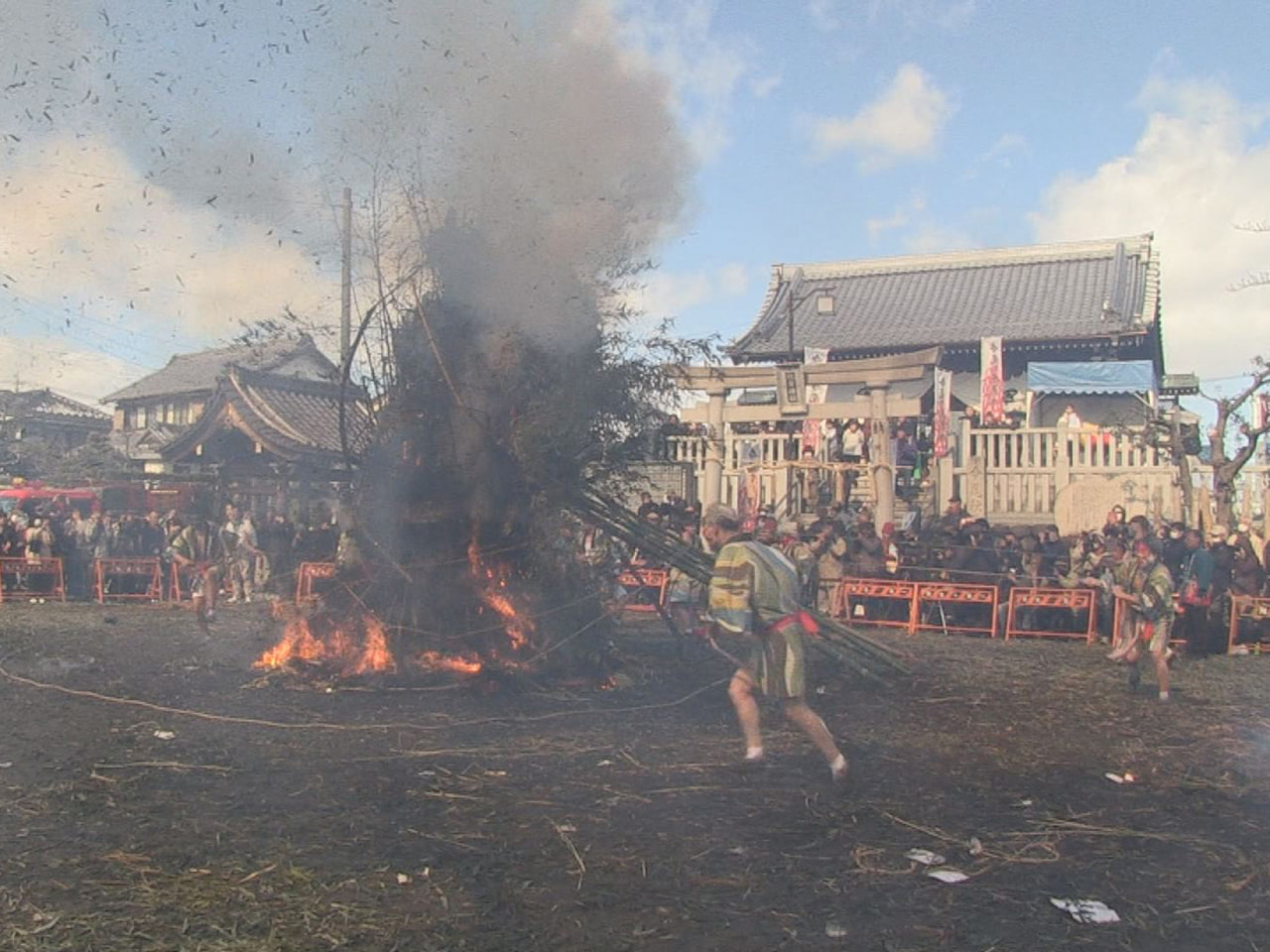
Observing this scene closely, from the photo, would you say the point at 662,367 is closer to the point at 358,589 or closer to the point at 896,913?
the point at 358,589

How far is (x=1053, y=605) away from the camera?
567 inches

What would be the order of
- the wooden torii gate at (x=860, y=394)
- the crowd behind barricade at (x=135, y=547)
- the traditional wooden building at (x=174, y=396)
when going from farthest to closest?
the traditional wooden building at (x=174, y=396)
the crowd behind barricade at (x=135, y=547)
the wooden torii gate at (x=860, y=394)

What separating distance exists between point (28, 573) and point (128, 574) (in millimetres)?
1704

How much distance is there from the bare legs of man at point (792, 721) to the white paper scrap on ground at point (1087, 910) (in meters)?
1.96

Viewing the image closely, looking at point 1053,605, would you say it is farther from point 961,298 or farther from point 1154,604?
point 961,298

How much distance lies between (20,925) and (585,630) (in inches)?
251

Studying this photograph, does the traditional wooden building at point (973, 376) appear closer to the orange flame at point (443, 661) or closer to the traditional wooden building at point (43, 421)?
the orange flame at point (443, 661)

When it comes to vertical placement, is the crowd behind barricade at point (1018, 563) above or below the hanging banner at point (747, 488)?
below

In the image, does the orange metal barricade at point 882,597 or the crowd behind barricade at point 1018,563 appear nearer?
the crowd behind barricade at point 1018,563

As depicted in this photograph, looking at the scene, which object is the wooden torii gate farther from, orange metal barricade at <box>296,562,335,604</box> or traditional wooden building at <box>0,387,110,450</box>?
traditional wooden building at <box>0,387,110,450</box>

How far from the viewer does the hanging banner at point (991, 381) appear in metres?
23.0

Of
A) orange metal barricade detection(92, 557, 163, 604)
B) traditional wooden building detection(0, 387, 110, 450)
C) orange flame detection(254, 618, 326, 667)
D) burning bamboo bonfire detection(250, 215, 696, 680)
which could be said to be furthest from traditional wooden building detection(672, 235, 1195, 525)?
traditional wooden building detection(0, 387, 110, 450)

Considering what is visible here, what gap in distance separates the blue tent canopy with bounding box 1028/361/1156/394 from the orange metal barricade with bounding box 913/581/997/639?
10.3 m

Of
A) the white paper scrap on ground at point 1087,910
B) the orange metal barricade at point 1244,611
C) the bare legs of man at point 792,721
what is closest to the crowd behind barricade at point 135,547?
the bare legs of man at point 792,721
